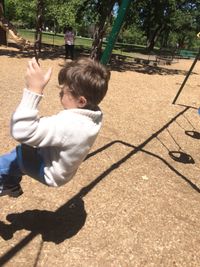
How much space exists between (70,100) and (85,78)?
0.65 ft

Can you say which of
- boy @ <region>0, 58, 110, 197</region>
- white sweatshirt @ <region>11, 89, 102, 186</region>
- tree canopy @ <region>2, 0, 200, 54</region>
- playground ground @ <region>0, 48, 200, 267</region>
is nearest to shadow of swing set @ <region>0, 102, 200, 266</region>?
playground ground @ <region>0, 48, 200, 267</region>

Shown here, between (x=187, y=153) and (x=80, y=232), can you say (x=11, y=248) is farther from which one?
(x=187, y=153)

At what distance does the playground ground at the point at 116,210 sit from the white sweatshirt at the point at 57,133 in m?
0.95

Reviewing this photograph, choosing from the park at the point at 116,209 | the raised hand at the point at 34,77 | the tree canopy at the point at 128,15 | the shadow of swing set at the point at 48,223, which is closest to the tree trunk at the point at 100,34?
the tree canopy at the point at 128,15

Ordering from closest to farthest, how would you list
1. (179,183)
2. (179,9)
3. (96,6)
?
(179,183), (96,6), (179,9)

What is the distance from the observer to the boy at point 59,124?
7.36ft

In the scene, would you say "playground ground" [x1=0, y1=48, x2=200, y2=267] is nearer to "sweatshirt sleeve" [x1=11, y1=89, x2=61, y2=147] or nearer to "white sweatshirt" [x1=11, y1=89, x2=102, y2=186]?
"white sweatshirt" [x1=11, y1=89, x2=102, y2=186]

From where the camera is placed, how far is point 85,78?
2387 mm

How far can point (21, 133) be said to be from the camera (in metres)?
2.24

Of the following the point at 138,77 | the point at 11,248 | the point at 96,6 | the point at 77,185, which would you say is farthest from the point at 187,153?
the point at 96,6

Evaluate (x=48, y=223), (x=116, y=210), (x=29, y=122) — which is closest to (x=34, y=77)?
(x=29, y=122)

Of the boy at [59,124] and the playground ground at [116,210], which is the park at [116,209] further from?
the boy at [59,124]

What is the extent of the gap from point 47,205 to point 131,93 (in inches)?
307

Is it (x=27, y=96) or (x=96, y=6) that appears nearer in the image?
(x=27, y=96)
